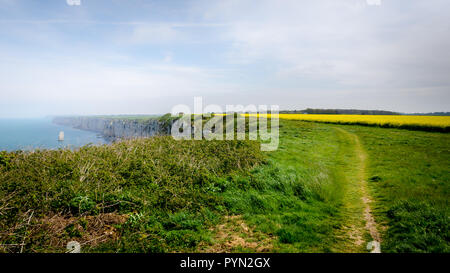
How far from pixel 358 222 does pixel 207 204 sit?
473cm

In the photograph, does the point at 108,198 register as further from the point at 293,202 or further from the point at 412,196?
the point at 412,196

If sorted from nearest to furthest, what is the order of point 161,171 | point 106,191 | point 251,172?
point 106,191 < point 161,171 < point 251,172

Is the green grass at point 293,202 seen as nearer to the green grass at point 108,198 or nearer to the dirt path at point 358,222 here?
the dirt path at point 358,222

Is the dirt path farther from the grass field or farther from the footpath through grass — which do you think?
the footpath through grass

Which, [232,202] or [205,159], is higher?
[205,159]

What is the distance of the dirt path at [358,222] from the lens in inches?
212

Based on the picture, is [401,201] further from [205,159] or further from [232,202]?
[205,159]

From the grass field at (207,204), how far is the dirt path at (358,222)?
3 centimetres

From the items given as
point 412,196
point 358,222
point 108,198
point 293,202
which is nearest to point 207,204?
point 108,198

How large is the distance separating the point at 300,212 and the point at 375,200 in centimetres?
326

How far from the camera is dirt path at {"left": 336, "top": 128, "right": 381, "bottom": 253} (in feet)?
17.7

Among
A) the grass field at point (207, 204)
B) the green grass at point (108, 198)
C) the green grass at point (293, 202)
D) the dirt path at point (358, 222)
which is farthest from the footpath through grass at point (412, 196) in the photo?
the green grass at point (108, 198)
